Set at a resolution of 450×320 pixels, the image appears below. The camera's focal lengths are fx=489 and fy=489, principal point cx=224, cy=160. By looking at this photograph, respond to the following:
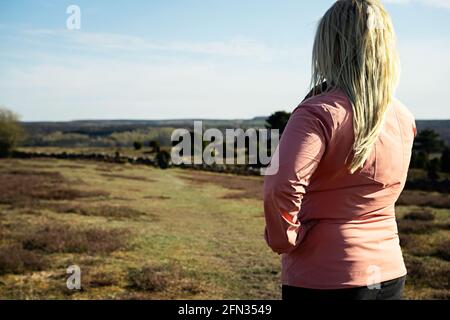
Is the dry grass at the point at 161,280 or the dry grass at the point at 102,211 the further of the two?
the dry grass at the point at 102,211

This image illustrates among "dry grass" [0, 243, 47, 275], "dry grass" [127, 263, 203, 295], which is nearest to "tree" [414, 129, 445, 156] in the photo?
"dry grass" [127, 263, 203, 295]

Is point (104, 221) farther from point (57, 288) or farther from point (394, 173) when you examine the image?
point (394, 173)

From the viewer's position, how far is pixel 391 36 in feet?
7.14

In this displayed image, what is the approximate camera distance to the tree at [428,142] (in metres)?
59.4

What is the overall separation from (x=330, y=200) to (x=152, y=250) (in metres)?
10.6

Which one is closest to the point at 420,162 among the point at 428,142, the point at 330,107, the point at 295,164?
the point at 428,142

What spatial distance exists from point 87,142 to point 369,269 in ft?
351

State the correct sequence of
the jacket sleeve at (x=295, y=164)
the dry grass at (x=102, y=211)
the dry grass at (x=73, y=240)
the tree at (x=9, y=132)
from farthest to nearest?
the tree at (x=9, y=132), the dry grass at (x=102, y=211), the dry grass at (x=73, y=240), the jacket sleeve at (x=295, y=164)

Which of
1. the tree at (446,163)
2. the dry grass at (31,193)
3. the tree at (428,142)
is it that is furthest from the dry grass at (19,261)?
the tree at (428,142)

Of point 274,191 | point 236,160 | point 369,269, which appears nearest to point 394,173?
point 369,269

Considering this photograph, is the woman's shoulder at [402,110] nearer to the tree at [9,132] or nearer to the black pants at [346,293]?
the black pants at [346,293]

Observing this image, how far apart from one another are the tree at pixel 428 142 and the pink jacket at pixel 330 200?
200 ft

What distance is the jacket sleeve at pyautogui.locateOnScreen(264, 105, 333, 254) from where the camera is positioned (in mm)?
1970

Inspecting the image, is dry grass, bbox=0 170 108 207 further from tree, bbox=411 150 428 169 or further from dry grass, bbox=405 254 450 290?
tree, bbox=411 150 428 169
